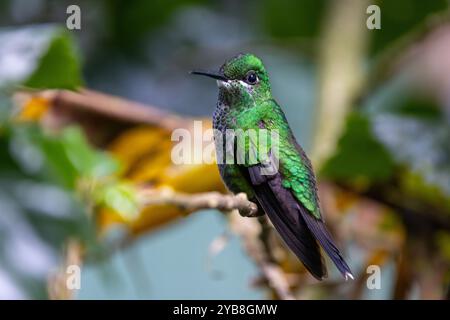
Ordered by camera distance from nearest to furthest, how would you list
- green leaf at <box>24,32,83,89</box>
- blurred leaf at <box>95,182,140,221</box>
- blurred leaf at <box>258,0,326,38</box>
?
1. green leaf at <box>24,32,83,89</box>
2. blurred leaf at <box>95,182,140,221</box>
3. blurred leaf at <box>258,0,326,38</box>

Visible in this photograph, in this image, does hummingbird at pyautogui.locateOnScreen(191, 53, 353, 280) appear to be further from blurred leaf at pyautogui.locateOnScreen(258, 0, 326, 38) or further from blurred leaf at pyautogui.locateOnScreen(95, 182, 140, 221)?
blurred leaf at pyautogui.locateOnScreen(258, 0, 326, 38)

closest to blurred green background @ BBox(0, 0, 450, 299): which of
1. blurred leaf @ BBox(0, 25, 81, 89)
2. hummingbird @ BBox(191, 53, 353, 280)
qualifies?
blurred leaf @ BBox(0, 25, 81, 89)

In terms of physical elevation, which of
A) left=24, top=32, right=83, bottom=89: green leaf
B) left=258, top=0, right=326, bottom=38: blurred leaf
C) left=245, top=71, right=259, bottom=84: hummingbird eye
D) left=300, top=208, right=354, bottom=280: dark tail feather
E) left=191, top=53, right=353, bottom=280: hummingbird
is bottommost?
left=300, top=208, right=354, bottom=280: dark tail feather

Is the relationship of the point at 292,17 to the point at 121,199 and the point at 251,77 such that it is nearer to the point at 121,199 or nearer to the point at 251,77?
the point at 121,199

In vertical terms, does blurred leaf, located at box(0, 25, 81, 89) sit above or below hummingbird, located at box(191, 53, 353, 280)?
above

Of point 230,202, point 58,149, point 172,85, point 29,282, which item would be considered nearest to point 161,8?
point 172,85

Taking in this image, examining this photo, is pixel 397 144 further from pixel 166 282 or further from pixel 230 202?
pixel 230 202

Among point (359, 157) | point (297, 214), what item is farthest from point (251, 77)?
point (359, 157)

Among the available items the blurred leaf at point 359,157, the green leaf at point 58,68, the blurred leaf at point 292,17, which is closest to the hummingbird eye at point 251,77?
the green leaf at point 58,68
